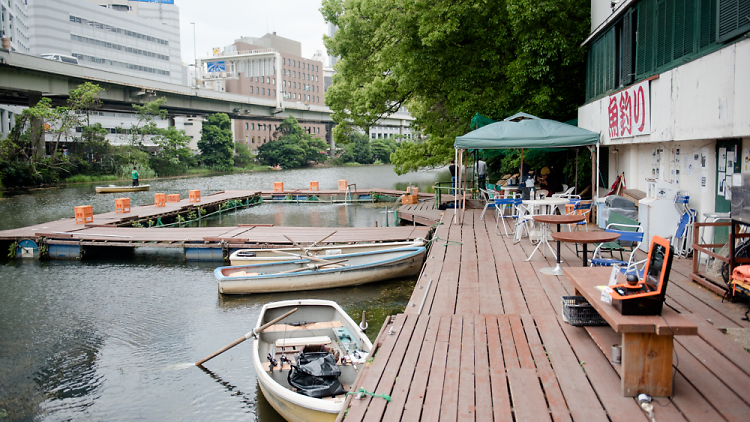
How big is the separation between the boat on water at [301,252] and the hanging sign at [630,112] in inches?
217

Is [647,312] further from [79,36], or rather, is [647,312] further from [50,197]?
[79,36]

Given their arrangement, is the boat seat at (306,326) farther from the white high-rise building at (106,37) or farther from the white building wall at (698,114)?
the white high-rise building at (106,37)

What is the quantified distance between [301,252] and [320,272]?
5.17 ft

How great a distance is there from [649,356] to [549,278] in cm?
420

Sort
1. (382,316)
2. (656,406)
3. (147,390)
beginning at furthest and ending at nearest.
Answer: (382,316) → (147,390) → (656,406)

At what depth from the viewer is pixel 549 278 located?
831 cm

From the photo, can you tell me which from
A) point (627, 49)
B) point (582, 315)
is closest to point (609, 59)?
point (627, 49)

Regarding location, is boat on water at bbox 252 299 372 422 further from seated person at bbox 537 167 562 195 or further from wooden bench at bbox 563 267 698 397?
seated person at bbox 537 167 562 195

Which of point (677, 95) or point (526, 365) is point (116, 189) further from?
point (526, 365)

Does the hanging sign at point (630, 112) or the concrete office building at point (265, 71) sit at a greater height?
the concrete office building at point (265, 71)

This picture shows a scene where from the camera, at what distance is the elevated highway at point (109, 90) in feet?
121

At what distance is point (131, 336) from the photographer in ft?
33.8

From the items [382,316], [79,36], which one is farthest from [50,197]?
[79,36]

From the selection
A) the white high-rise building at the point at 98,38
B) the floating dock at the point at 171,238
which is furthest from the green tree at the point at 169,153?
the floating dock at the point at 171,238
